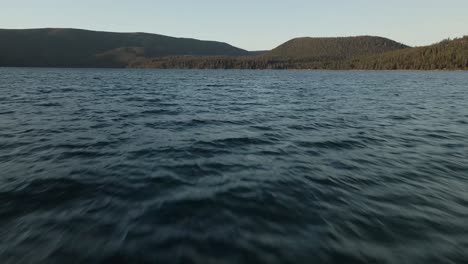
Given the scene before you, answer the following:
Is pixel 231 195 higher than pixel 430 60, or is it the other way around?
pixel 430 60

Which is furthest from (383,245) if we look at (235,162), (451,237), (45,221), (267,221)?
(45,221)

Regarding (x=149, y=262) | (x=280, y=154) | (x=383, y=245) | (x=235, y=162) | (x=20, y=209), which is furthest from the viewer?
(x=280, y=154)

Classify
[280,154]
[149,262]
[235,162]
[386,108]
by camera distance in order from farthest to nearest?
[386,108] → [280,154] → [235,162] → [149,262]

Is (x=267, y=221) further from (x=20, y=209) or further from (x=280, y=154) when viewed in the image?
(x=20, y=209)

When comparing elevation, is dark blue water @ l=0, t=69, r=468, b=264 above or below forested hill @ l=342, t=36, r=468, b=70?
below

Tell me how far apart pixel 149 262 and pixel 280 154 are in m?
7.37

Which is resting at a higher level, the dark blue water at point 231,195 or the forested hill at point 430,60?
the forested hill at point 430,60

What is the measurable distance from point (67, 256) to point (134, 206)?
1967mm

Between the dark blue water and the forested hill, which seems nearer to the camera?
the dark blue water

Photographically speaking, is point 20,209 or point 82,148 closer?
point 20,209

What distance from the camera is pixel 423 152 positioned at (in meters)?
11.1

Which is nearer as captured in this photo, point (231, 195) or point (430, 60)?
point (231, 195)

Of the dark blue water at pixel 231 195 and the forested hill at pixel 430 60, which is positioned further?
the forested hill at pixel 430 60

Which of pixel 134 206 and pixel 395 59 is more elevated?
pixel 395 59
